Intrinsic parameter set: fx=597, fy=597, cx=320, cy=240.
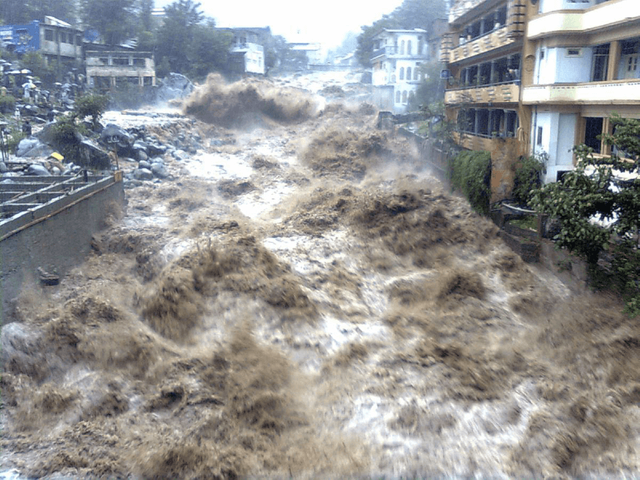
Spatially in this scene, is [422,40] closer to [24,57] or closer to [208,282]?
[24,57]

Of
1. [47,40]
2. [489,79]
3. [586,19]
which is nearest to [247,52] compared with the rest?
[47,40]

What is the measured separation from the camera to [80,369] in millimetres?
11344

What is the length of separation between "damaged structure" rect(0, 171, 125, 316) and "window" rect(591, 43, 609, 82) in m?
15.4

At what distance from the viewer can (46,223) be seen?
13688 mm

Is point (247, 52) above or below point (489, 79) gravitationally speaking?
above

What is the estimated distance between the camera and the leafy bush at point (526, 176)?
18.6 m

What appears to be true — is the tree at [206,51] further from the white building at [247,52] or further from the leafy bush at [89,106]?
the leafy bush at [89,106]

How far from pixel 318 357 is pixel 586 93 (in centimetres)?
1179

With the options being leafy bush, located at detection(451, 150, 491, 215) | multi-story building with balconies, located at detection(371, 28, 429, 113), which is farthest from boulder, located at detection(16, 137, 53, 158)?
multi-story building with balconies, located at detection(371, 28, 429, 113)

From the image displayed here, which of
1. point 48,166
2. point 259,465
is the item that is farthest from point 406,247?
point 48,166

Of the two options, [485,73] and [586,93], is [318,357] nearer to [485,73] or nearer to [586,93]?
[586,93]

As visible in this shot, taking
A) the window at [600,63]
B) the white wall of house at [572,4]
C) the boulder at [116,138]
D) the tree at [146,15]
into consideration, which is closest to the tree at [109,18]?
the tree at [146,15]

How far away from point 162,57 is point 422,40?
20745mm

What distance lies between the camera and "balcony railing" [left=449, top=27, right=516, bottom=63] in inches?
829
